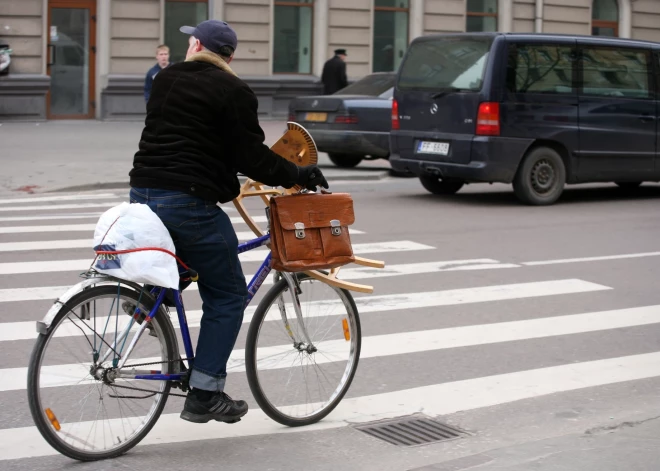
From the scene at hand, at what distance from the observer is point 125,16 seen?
24.7 meters

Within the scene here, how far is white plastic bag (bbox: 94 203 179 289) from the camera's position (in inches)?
179

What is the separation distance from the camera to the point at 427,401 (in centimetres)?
575

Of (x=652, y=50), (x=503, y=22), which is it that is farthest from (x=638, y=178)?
(x=503, y=22)

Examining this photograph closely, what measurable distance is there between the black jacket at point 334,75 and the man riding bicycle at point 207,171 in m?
17.4

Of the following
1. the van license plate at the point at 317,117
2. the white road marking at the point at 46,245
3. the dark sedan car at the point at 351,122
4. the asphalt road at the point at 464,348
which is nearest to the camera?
the asphalt road at the point at 464,348

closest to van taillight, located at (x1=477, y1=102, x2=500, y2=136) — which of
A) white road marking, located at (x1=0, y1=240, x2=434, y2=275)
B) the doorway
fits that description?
white road marking, located at (x1=0, y1=240, x2=434, y2=275)

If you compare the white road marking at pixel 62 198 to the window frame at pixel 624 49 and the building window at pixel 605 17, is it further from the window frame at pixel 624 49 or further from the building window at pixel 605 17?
the building window at pixel 605 17

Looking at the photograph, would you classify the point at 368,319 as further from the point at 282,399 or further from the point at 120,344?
the point at 120,344

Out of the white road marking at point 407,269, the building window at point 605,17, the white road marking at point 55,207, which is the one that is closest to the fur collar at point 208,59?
the white road marking at point 407,269

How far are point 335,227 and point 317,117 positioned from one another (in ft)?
40.4

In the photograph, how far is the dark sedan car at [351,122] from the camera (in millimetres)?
16828

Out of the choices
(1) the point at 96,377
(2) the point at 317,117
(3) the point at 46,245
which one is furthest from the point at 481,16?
(1) the point at 96,377

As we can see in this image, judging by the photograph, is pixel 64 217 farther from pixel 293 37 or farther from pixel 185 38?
pixel 293 37

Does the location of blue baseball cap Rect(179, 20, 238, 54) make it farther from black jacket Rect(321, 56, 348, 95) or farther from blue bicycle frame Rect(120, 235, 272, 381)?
black jacket Rect(321, 56, 348, 95)
